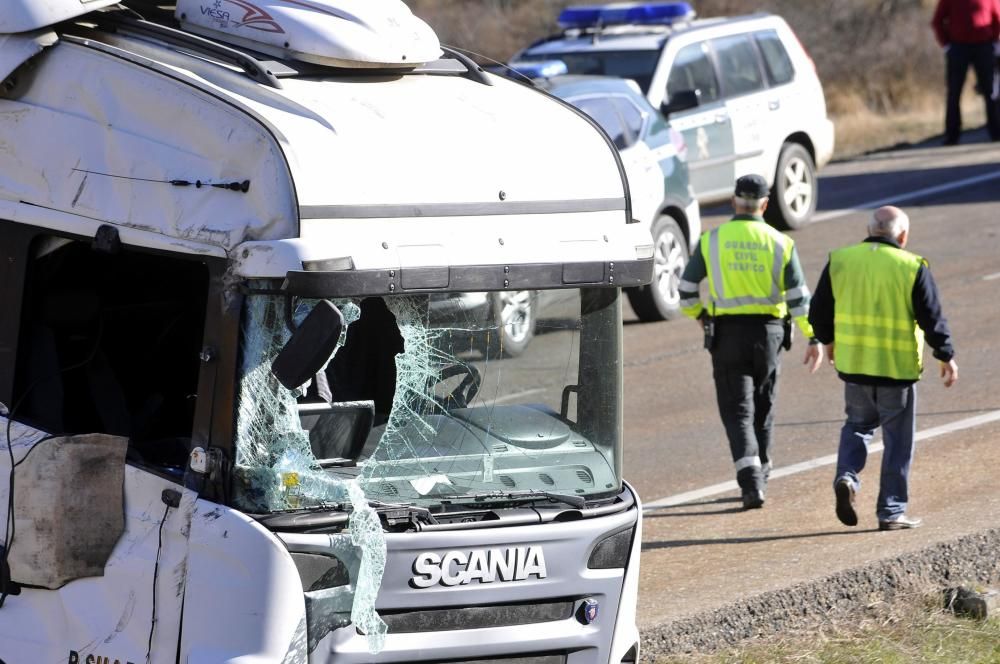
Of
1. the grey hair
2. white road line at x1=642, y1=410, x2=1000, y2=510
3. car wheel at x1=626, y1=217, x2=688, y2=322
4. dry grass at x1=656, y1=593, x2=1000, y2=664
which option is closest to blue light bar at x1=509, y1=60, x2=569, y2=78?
car wheel at x1=626, y1=217, x2=688, y2=322

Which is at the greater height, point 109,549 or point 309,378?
point 309,378

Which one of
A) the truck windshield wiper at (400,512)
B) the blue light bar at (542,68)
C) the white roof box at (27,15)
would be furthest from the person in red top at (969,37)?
the truck windshield wiper at (400,512)

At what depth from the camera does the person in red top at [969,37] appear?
20844 millimetres

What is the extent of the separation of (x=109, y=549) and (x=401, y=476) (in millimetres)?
1000

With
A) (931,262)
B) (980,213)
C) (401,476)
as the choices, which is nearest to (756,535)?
(401,476)

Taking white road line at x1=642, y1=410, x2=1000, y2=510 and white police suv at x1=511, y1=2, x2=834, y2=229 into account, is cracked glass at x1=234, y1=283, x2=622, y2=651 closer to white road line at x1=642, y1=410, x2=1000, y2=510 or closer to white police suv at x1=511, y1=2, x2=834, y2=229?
white road line at x1=642, y1=410, x2=1000, y2=510

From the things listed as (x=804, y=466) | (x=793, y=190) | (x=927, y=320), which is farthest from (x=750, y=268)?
(x=793, y=190)

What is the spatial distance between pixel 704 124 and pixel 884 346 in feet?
24.2

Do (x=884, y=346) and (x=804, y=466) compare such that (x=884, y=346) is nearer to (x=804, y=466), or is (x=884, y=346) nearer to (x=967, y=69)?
(x=804, y=466)

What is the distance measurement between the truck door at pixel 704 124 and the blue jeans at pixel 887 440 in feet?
22.8

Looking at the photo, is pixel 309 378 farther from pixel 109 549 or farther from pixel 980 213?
pixel 980 213

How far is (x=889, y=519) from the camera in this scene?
27.5ft

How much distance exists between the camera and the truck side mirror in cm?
479

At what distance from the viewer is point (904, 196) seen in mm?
18500
